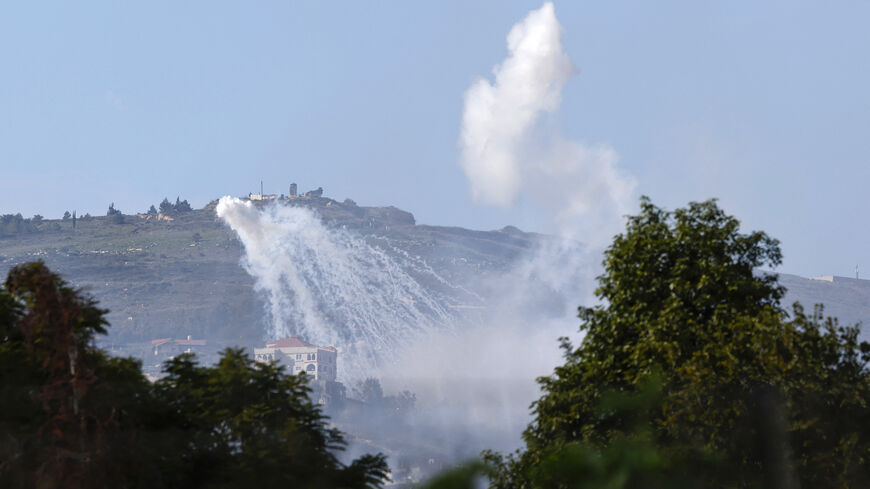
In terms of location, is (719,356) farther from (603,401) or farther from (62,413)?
(603,401)

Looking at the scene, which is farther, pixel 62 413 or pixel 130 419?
pixel 130 419

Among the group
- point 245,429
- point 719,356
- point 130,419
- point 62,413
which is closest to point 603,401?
point 62,413

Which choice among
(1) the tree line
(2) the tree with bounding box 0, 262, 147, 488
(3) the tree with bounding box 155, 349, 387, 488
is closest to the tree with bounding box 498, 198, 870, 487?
(1) the tree line

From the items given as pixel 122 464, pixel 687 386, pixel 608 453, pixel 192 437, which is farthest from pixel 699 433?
pixel 608 453

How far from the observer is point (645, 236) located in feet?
98.7

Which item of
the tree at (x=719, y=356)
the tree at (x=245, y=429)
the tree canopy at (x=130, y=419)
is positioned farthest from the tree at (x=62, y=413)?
the tree at (x=719, y=356)

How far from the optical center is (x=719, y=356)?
996 inches

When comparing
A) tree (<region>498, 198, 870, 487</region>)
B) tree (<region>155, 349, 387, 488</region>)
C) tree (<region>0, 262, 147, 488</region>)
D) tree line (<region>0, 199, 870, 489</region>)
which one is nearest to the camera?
tree line (<region>0, 199, 870, 489</region>)

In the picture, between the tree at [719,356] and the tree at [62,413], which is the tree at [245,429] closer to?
the tree at [62,413]

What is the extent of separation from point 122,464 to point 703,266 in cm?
2133

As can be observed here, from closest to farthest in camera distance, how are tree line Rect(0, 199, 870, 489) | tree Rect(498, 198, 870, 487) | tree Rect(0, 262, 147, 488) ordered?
tree line Rect(0, 199, 870, 489) < tree Rect(0, 262, 147, 488) < tree Rect(498, 198, 870, 487)

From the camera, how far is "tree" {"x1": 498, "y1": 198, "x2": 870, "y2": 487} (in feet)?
74.5

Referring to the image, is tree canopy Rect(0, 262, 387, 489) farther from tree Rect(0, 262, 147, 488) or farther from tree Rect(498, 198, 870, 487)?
tree Rect(498, 198, 870, 487)

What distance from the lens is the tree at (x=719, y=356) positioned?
74.5 ft
